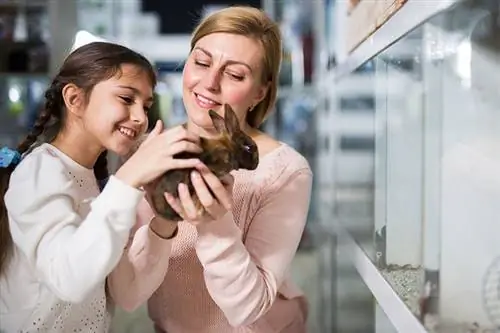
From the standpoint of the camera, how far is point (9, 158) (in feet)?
2.21

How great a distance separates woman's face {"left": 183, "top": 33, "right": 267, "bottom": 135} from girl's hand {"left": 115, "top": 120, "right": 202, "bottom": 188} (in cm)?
13

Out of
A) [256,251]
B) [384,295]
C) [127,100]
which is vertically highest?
[127,100]

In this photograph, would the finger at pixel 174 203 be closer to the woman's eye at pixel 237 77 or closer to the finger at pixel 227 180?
the finger at pixel 227 180

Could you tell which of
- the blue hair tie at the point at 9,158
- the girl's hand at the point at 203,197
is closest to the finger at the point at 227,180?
the girl's hand at the point at 203,197

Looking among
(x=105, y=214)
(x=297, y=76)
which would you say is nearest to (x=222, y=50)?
(x=105, y=214)

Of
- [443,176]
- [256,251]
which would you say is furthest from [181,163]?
[443,176]

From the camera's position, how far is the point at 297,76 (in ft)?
11.4

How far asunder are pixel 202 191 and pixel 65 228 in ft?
0.45

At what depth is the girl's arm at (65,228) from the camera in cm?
59

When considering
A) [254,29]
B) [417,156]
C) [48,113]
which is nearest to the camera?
[48,113]

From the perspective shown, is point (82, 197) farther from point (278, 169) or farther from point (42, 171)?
point (278, 169)

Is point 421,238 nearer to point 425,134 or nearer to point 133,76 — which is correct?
point 425,134

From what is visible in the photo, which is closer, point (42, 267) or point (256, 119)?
point (42, 267)

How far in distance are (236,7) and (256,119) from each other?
0.56ft
